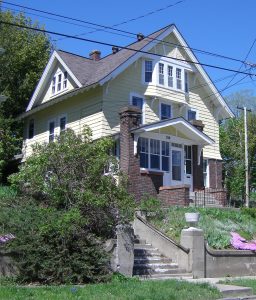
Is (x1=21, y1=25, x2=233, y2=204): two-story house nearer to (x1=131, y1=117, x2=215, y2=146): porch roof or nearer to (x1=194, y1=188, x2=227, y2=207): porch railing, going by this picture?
(x1=131, y1=117, x2=215, y2=146): porch roof

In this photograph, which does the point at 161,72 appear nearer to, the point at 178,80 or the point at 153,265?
the point at 178,80

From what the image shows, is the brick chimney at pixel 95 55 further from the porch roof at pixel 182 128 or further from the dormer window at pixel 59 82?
the porch roof at pixel 182 128

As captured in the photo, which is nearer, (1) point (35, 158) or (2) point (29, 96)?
(1) point (35, 158)

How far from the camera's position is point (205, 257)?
16672 millimetres

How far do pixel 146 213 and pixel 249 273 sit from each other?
4.18m

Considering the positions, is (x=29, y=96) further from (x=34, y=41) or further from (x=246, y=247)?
(x=246, y=247)

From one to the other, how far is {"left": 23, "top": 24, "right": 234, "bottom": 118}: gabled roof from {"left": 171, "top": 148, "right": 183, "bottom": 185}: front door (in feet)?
17.6

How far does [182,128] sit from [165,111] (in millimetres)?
3057

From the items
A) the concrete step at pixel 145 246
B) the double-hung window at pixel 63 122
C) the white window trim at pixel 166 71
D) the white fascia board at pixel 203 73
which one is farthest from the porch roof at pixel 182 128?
the concrete step at pixel 145 246

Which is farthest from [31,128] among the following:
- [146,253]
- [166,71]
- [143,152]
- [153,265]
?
[153,265]

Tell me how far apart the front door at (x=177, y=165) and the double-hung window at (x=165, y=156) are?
0.47 metres

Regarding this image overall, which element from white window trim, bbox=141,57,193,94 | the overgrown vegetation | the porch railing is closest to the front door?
the porch railing

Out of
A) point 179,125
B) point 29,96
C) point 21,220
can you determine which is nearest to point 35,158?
point 21,220

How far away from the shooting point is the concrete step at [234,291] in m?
12.2
